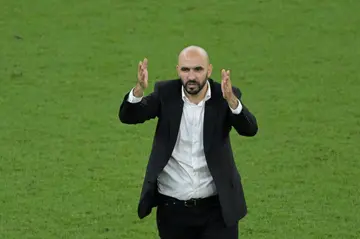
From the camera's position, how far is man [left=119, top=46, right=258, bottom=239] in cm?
627

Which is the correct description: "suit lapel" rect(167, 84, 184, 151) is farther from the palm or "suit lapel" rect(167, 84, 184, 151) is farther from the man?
the palm

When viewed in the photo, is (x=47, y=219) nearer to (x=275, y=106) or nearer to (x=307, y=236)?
(x=307, y=236)

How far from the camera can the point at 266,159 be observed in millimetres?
9750

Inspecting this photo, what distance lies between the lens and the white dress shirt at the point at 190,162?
6289 millimetres

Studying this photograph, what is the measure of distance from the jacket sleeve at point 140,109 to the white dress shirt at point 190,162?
0.60 ft

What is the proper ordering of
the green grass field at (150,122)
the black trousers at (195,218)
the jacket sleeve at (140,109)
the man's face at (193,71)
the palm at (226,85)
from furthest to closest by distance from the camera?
the green grass field at (150,122)
the black trousers at (195,218)
the jacket sleeve at (140,109)
the man's face at (193,71)
the palm at (226,85)

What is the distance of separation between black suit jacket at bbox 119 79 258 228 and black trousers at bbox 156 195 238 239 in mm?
90

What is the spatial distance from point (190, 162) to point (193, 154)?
5cm

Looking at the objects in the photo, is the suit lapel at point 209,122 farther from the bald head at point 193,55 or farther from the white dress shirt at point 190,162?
the bald head at point 193,55

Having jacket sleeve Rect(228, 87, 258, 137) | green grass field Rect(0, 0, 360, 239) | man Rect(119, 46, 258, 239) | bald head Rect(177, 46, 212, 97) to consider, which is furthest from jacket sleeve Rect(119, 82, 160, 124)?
green grass field Rect(0, 0, 360, 239)

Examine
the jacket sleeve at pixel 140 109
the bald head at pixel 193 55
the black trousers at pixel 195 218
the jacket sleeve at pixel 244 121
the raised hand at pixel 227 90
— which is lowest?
the black trousers at pixel 195 218

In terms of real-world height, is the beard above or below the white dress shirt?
above

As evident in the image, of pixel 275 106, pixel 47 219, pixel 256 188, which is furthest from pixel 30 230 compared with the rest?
pixel 275 106

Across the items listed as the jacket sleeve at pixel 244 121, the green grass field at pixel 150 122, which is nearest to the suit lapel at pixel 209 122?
the jacket sleeve at pixel 244 121
